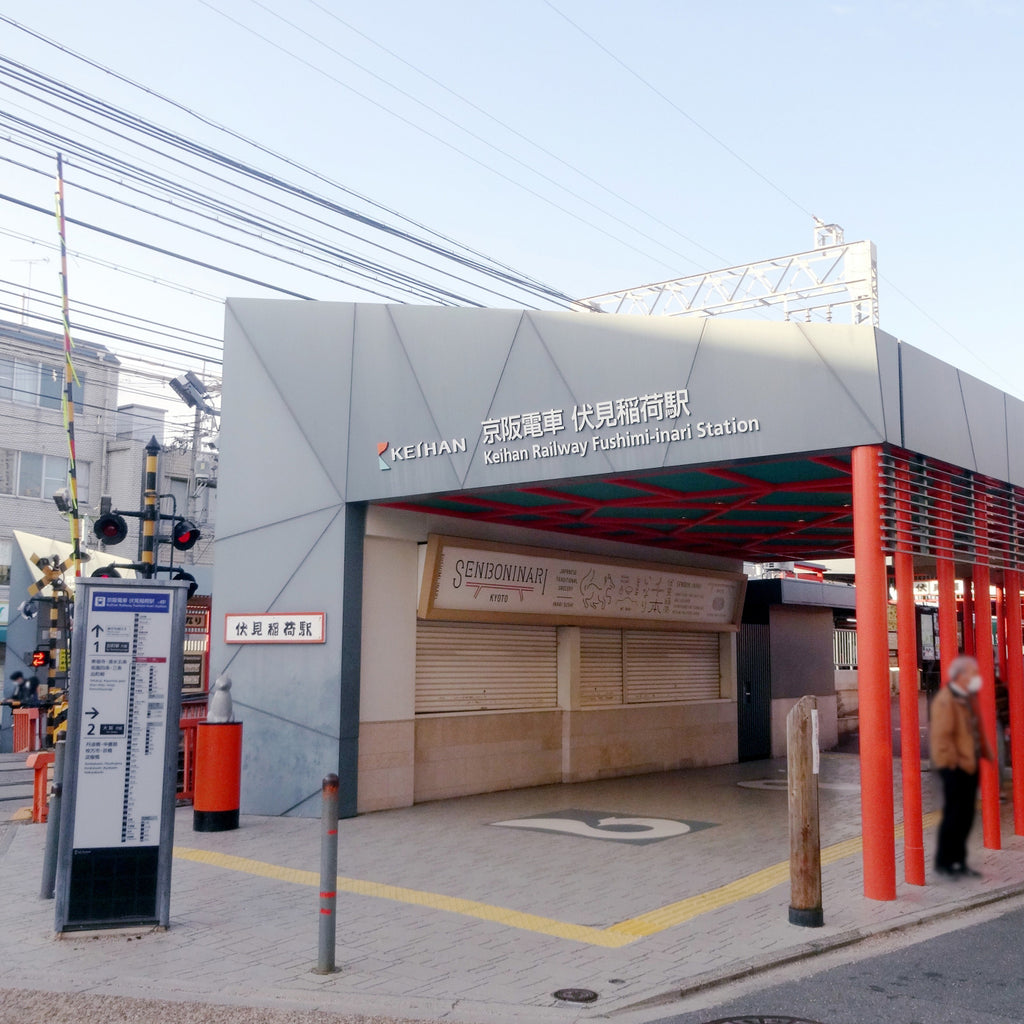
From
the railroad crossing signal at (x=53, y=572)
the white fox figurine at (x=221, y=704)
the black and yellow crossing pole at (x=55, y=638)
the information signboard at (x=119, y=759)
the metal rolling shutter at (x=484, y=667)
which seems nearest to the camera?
the information signboard at (x=119, y=759)

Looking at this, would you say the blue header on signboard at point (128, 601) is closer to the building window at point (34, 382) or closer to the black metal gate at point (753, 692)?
the black metal gate at point (753, 692)

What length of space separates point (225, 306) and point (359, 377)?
9.01 ft

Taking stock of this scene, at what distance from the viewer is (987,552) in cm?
272

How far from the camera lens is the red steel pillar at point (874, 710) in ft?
29.9

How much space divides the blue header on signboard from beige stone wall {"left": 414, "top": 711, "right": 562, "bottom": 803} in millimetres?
6947

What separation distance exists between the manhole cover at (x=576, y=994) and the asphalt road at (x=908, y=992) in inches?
A: 21.2

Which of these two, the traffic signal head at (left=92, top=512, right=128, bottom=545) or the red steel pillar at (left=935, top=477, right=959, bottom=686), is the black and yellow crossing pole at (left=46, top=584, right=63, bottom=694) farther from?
the red steel pillar at (left=935, top=477, right=959, bottom=686)

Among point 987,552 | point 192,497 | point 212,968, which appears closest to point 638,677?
point 212,968

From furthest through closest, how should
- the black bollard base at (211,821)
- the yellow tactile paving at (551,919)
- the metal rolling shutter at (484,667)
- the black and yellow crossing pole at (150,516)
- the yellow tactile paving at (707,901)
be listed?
the metal rolling shutter at (484,667) → the black bollard base at (211,821) → the black and yellow crossing pole at (150,516) → the yellow tactile paving at (707,901) → the yellow tactile paving at (551,919)

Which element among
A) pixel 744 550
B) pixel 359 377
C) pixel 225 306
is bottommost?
pixel 744 550

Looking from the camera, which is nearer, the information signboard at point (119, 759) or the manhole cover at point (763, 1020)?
the manhole cover at point (763, 1020)

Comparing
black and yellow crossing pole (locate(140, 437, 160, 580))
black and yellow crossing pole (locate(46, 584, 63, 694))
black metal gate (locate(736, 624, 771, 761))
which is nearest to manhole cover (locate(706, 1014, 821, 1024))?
black and yellow crossing pole (locate(140, 437, 160, 580))

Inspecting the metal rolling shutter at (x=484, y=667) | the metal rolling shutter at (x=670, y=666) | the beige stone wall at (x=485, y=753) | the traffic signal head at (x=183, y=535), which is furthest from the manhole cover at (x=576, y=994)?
the metal rolling shutter at (x=670, y=666)

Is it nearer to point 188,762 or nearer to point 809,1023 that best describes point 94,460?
point 188,762
